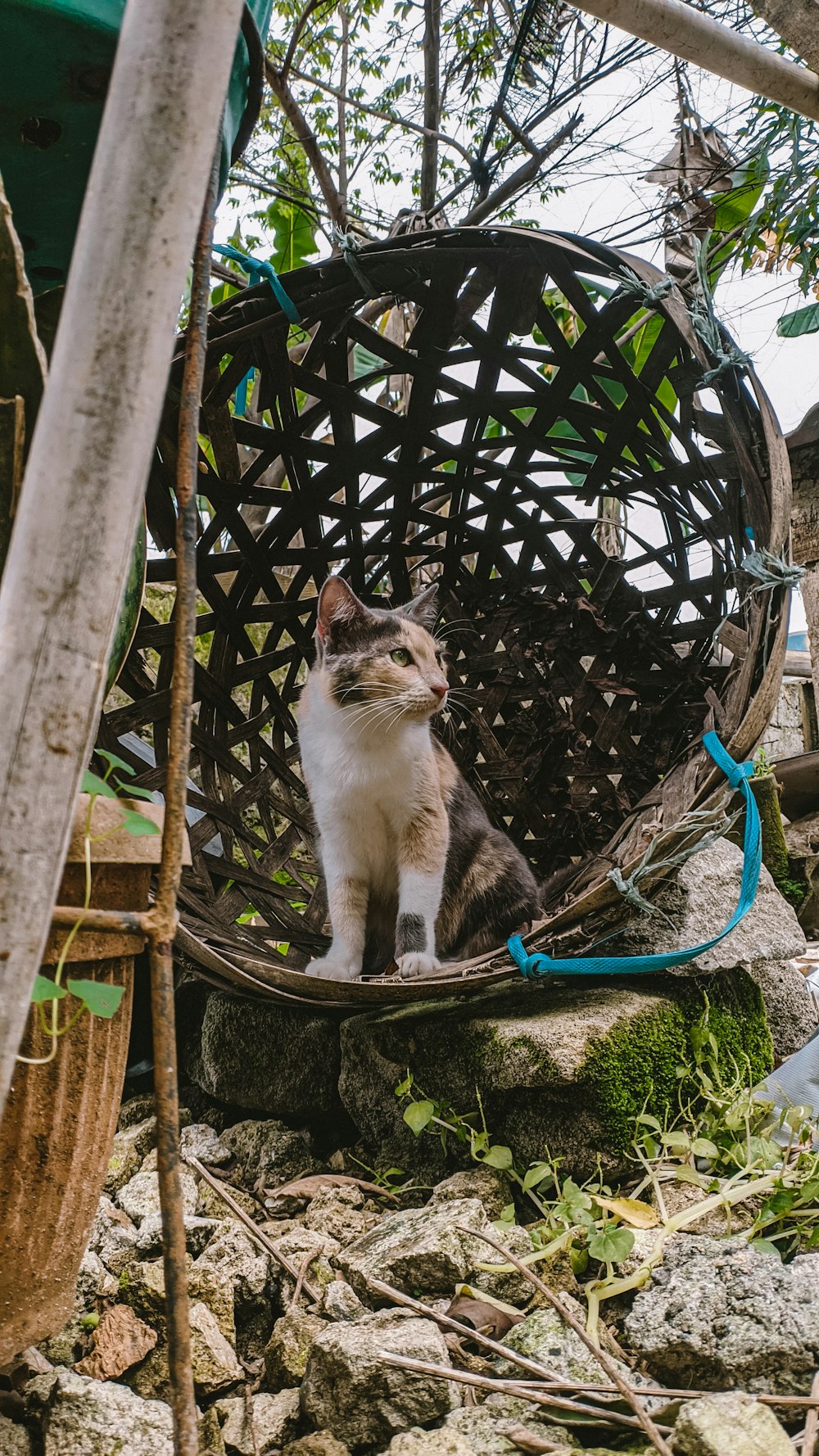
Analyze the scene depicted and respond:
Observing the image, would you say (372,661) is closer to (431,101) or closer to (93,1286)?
(93,1286)

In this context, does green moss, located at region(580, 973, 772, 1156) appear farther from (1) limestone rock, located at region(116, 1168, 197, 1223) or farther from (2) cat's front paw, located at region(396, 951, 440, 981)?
(1) limestone rock, located at region(116, 1168, 197, 1223)

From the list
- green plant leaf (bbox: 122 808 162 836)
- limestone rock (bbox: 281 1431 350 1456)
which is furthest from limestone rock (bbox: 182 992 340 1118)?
green plant leaf (bbox: 122 808 162 836)

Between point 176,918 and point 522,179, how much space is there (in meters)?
3.60

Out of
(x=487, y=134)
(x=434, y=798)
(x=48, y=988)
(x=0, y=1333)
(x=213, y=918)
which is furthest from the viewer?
(x=487, y=134)

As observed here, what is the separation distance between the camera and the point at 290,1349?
44.5 inches

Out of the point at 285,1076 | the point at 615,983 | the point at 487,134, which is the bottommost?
the point at 285,1076

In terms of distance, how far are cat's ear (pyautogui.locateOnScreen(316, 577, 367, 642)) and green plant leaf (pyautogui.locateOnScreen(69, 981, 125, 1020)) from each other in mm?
1364

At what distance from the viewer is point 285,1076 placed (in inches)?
73.4

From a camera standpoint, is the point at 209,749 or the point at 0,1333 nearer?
the point at 0,1333

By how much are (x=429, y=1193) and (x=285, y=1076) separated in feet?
1.39

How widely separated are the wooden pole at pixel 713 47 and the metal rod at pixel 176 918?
3.18ft

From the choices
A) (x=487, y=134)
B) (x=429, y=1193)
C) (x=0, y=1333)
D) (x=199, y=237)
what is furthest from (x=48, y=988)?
(x=487, y=134)

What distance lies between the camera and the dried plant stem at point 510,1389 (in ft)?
3.07

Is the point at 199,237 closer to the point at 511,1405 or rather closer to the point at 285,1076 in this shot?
the point at 511,1405
